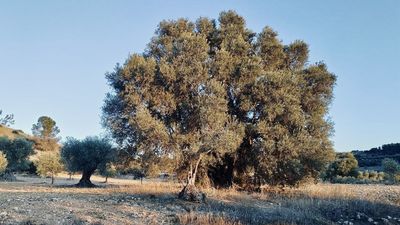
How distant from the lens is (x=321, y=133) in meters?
27.5

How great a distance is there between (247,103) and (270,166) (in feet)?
12.9

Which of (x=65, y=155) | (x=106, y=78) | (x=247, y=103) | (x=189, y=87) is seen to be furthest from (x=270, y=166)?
(x=65, y=155)

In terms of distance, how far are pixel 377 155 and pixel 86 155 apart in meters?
72.8

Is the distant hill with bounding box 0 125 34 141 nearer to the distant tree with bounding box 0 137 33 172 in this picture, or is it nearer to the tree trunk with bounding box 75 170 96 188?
the distant tree with bounding box 0 137 33 172

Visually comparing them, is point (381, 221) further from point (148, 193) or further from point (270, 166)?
point (148, 193)

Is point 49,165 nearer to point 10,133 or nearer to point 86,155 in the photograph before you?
point 86,155

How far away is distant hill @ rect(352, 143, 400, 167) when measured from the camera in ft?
273

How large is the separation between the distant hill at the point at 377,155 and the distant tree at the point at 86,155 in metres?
61.1

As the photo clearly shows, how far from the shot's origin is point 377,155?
297 ft

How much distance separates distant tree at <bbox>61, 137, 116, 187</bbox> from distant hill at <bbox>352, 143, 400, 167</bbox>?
61.1m

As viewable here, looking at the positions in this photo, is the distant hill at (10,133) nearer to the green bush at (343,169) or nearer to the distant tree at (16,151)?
the distant tree at (16,151)

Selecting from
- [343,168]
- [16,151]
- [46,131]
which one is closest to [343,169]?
[343,168]

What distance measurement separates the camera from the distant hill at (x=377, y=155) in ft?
273

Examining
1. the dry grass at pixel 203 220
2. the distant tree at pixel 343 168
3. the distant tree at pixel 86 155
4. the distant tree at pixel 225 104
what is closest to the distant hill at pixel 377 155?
the distant tree at pixel 343 168
